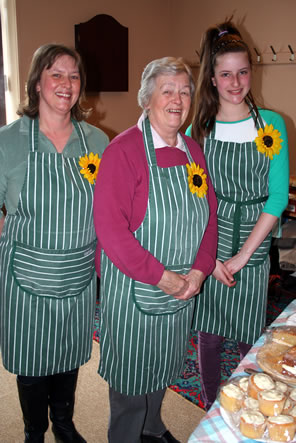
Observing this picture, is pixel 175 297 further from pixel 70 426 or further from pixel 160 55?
pixel 160 55

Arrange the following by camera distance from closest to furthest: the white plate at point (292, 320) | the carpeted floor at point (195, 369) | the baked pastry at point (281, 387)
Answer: the baked pastry at point (281, 387)
the white plate at point (292, 320)
the carpeted floor at point (195, 369)

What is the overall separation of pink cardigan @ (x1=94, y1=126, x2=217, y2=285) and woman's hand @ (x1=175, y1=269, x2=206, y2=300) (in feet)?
0.45

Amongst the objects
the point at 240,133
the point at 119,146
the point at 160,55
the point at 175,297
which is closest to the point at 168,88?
the point at 119,146

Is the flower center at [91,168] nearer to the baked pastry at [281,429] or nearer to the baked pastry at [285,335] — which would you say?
the baked pastry at [285,335]

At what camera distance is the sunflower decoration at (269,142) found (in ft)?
5.37

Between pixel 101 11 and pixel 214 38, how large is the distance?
2.36 meters

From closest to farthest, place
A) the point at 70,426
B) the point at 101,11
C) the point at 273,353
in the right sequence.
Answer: the point at 273,353
the point at 70,426
the point at 101,11

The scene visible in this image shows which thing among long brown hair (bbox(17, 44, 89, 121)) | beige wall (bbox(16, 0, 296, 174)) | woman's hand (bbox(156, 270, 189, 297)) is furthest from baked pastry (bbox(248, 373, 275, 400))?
beige wall (bbox(16, 0, 296, 174))

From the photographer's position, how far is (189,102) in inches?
57.2

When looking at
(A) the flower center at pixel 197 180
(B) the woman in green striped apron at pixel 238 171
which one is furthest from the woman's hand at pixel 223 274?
(A) the flower center at pixel 197 180

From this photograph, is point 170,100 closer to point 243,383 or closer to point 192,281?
point 192,281

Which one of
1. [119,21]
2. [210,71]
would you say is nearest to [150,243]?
[210,71]

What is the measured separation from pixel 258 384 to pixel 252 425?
0.10 metres

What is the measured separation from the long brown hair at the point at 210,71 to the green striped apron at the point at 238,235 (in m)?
0.06
